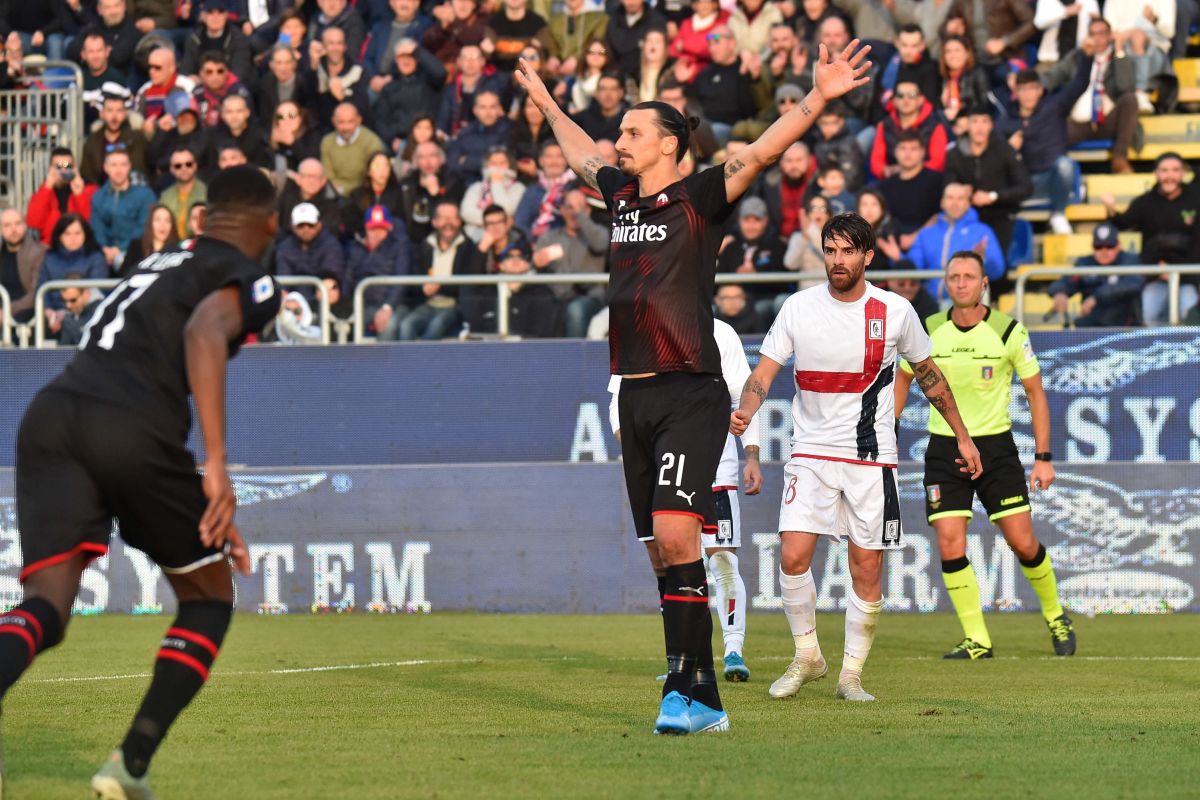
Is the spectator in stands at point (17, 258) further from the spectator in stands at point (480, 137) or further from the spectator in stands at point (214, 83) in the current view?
the spectator in stands at point (480, 137)

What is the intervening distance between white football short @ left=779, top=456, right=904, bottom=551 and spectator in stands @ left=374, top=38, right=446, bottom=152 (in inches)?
446

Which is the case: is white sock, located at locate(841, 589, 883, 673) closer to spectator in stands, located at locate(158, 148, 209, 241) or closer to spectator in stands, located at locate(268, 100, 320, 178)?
spectator in stands, located at locate(158, 148, 209, 241)

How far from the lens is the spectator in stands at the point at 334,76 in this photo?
1986 centimetres

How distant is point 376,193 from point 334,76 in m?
2.45

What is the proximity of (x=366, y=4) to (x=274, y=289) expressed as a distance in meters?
16.0

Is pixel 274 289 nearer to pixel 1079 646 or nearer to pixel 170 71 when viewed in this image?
pixel 1079 646

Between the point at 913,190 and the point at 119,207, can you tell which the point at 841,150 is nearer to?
the point at 913,190

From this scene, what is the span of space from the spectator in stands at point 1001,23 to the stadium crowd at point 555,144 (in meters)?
0.02

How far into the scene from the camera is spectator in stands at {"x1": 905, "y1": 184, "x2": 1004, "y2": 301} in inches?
625

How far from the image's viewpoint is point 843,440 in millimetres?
9219

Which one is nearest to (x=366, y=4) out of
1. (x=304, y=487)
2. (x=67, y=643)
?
(x=304, y=487)

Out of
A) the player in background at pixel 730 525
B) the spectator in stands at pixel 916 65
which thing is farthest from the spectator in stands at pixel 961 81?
the player in background at pixel 730 525

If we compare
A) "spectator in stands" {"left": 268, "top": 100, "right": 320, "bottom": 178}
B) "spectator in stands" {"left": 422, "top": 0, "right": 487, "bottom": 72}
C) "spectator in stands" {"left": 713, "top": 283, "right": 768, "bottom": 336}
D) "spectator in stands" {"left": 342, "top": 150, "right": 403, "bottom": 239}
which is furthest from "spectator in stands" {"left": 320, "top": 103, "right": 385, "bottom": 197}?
"spectator in stands" {"left": 713, "top": 283, "right": 768, "bottom": 336}

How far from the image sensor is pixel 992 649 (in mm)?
11938
